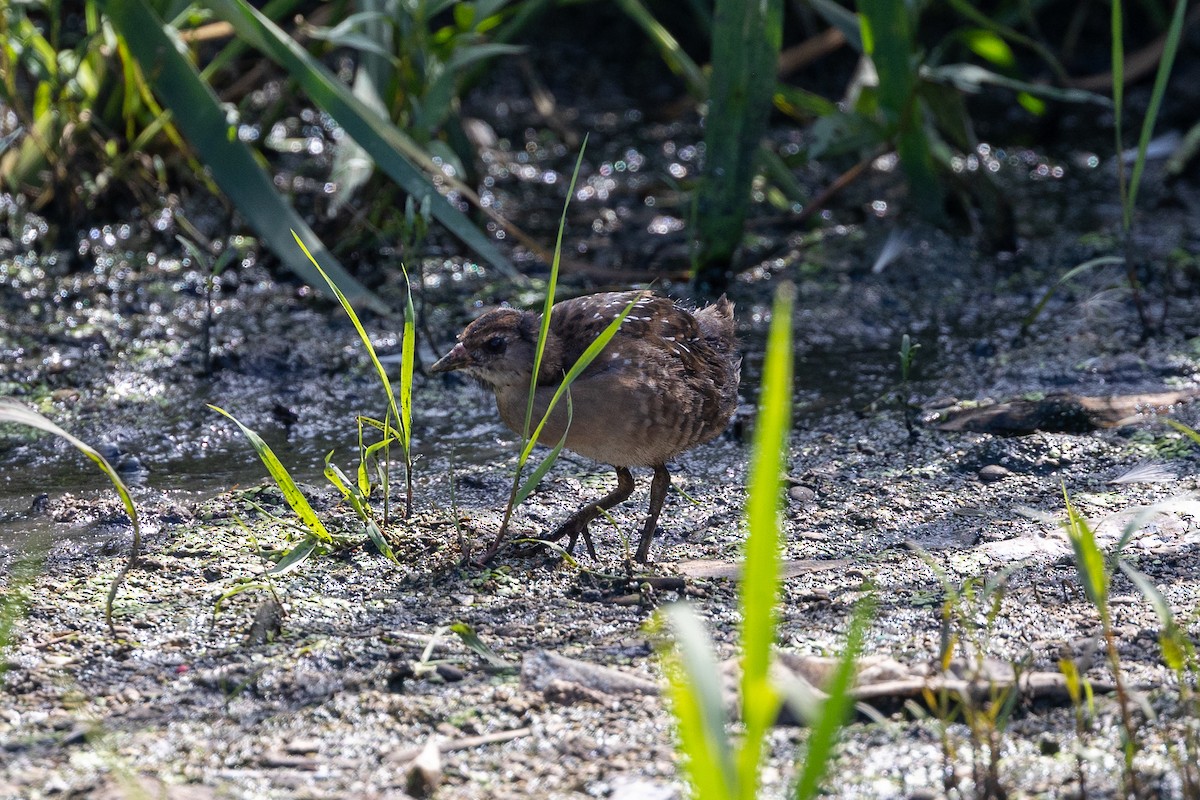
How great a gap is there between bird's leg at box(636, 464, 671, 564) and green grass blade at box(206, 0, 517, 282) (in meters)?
1.26

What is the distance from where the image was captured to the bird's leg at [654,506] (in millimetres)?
3471

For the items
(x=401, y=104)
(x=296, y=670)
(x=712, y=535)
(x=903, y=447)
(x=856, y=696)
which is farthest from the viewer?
(x=401, y=104)

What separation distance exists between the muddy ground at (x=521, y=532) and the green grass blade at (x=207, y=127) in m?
0.50

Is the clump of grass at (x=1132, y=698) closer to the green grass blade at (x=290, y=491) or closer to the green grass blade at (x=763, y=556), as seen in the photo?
the green grass blade at (x=763, y=556)

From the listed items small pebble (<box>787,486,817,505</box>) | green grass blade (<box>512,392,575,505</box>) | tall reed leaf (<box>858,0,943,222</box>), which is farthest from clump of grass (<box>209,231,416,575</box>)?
tall reed leaf (<box>858,0,943,222</box>)

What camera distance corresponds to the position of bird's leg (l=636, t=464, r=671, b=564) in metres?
3.47

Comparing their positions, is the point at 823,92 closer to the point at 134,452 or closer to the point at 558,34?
the point at 558,34

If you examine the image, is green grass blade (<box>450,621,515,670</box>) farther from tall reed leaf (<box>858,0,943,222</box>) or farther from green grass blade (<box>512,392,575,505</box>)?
tall reed leaf (<box>858,0,943,222</box>)

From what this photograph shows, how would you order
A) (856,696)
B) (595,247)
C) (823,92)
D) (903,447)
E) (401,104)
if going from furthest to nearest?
(823,92) < (595,247) < (401,104) < (903,447) < (856,696)

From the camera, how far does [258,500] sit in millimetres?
3771

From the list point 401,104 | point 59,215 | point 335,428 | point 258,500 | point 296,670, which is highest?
point 401,104

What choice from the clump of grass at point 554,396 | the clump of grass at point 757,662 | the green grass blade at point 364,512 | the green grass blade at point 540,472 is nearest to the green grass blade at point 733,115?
the clump of grass at point 554,396

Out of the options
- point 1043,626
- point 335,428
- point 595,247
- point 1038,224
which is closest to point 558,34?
point 595,247

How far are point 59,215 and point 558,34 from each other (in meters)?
3.31
